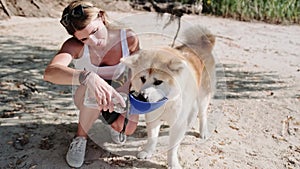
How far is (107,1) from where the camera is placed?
8414mm

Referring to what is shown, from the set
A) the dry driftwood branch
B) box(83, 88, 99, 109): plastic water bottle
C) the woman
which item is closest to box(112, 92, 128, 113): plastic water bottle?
the woman

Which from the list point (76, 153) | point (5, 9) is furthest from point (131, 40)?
point (5, 9)

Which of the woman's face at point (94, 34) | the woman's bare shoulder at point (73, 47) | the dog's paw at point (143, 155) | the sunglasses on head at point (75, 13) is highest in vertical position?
the sunglasses on head at point (75, 13)

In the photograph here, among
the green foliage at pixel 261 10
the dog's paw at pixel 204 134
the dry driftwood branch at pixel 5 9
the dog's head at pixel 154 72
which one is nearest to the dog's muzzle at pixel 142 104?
the dog's head at pixel 154 72

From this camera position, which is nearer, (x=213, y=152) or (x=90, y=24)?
(x=90, y=24)

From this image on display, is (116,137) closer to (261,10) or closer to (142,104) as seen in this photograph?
(142,104)

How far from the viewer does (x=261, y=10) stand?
826cm

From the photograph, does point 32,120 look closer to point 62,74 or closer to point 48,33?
point 62,74

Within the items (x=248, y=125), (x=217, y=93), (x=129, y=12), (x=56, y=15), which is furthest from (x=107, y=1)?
(x=248, y=125)

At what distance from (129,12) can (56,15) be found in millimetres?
1620

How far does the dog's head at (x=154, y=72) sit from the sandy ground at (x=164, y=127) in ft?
1.51

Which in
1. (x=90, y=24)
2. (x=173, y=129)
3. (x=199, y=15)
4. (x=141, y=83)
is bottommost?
(x=199, y=15)

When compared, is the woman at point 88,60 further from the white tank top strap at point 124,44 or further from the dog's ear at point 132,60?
the dog's ear at point 132,60

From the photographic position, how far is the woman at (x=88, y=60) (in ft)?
6.43
